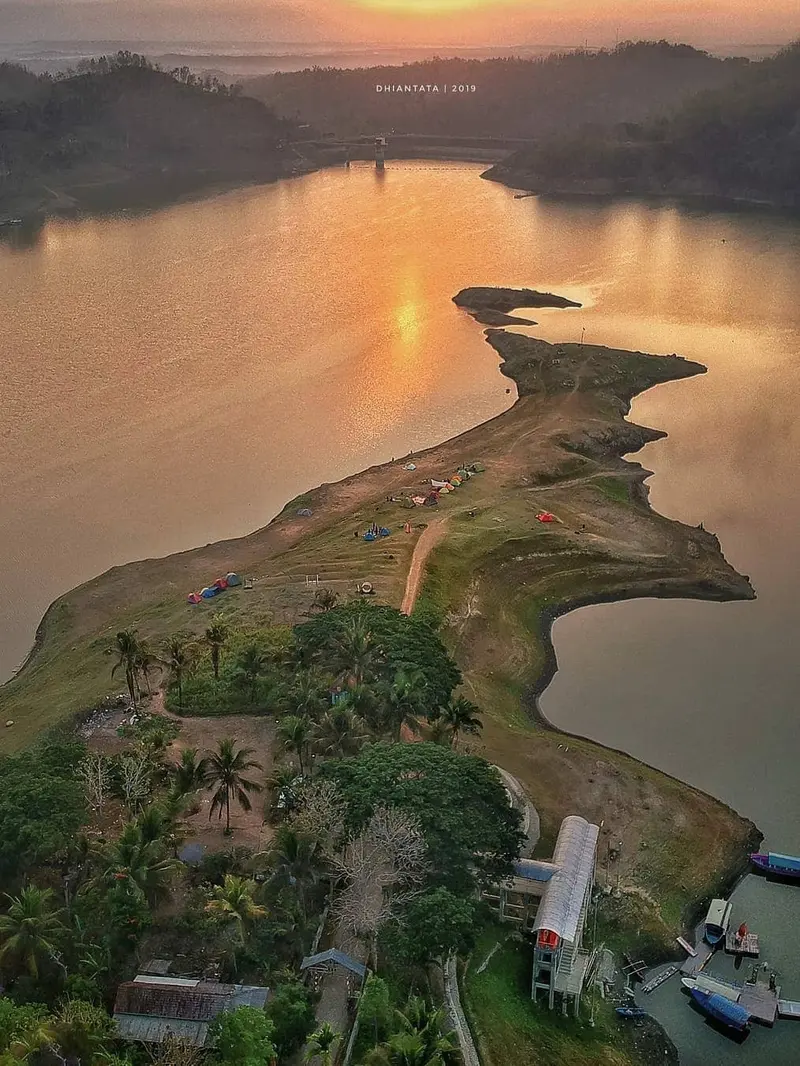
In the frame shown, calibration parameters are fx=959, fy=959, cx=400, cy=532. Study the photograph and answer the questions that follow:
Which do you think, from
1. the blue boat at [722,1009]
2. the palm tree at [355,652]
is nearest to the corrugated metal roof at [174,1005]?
the blue boat at [722,1009]

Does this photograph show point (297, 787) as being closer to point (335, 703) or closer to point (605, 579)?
point (335, 703)

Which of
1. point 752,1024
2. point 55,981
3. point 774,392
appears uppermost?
point 774,392

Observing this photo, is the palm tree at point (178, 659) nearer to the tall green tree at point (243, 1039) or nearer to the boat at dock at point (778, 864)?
the tall green tree at point (243, 1039)

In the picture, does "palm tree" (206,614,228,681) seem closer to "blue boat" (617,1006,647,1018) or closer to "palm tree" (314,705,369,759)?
"palm tree" (314,705,369,759)

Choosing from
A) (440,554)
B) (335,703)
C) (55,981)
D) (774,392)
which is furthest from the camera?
(774,392)

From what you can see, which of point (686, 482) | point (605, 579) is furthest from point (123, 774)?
point (686, 482)

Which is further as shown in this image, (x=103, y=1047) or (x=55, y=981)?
(x=55, y=981)
